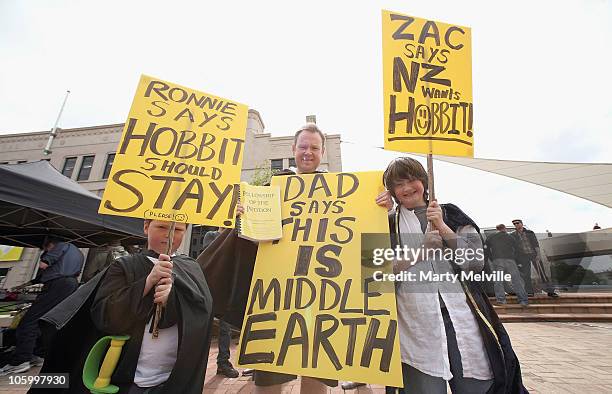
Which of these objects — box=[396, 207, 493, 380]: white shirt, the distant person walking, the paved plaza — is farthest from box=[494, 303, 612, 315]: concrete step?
box=[396, 207, 493, 380]: white shirt

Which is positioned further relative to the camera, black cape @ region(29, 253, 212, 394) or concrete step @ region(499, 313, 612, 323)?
concrete step @ region(499, 313, 612, 323)

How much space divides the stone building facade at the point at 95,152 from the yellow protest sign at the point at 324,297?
49.5 feet

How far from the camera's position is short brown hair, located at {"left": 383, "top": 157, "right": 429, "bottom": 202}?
162cm

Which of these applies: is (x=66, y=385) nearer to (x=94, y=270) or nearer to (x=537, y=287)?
(x=94, y=270)

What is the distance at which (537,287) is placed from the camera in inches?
309

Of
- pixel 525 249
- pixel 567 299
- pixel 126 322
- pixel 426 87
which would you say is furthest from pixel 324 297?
pixel 567 299

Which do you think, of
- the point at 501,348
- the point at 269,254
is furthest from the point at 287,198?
the point at 501,348

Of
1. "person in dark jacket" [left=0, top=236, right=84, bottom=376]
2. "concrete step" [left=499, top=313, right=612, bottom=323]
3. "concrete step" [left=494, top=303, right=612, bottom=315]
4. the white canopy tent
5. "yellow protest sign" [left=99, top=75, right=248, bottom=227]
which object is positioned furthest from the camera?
the white canopy tent

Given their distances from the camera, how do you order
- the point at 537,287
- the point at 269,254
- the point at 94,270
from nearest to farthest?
the point at 269,254
the point at 94,270
the point at 537,287

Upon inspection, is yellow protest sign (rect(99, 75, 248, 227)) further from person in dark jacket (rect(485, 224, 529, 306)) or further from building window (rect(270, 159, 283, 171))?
building window (rect(270, 159, 283, 171))

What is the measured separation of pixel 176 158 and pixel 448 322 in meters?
1.71

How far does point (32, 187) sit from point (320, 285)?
442cm

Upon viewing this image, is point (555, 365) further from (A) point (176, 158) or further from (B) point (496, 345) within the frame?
(A) point (176, 158)

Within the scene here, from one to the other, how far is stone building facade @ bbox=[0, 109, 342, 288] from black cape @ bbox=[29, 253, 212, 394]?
15520 millimetres
